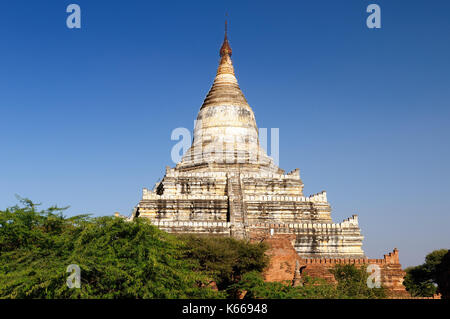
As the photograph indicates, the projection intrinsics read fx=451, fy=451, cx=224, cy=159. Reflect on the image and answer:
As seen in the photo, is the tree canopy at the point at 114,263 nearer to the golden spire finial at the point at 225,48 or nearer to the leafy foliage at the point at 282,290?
the leafy foliage at the point at 282,290

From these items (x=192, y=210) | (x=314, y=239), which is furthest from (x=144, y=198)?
(x=314, y=239)

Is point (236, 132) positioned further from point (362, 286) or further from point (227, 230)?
point (362, 286)

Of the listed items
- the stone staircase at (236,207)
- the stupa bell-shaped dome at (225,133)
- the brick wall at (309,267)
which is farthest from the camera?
the stupa bell-shaped dome at (225,133)

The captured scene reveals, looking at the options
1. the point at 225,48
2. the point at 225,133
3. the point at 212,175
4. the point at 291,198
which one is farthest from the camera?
the point at 225,48

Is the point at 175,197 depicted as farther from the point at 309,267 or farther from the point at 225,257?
the point at 309,267

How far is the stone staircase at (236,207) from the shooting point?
27.5 metres

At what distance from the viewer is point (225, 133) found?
143 feet

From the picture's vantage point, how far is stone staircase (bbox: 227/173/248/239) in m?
27.5

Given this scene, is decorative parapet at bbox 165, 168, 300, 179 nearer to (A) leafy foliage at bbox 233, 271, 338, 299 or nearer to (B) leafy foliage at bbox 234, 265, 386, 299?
(B) leafy foliage at bbox 234, 265, 386, 299

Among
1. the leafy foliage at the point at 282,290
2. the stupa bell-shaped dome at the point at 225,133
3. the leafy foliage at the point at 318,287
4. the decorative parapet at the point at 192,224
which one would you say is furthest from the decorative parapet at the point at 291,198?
the leafy foliage at the point at 282,290

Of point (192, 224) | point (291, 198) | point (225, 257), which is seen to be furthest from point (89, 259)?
point (291, 198)

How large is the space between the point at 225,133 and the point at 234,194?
11.4m

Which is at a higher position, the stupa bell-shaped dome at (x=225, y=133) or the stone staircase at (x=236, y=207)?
the stupa bell-shaped dome at (x=225, y=133)
